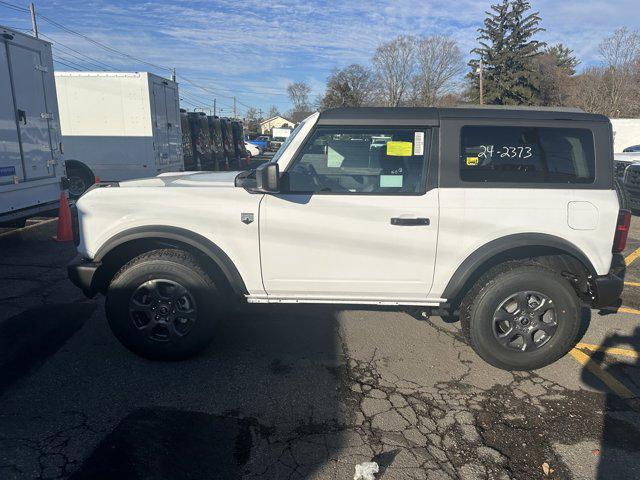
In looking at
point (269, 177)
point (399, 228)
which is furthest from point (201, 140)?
point (399, 228)

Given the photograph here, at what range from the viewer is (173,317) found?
344 centimetres

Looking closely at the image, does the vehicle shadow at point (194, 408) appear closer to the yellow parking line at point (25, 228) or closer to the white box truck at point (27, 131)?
the white box truck at point (27, 131)

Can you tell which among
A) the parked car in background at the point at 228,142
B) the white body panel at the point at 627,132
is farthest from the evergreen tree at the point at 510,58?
the parked car in background at the point at 228,142

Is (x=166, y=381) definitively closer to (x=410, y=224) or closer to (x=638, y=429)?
(x=410, y=224)

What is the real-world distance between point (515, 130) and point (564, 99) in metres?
48.8

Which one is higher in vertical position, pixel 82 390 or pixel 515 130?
pixel 515 130

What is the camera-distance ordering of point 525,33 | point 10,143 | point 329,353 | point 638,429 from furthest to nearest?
point 525,33 < point 10,143 < point 329,353 < point 638,429

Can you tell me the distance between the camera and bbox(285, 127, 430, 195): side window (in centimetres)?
330

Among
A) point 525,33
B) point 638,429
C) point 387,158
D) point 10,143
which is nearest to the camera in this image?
point 638,429

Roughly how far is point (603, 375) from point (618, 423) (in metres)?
0.66

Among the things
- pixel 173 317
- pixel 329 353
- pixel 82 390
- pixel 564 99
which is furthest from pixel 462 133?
pixel 564 99

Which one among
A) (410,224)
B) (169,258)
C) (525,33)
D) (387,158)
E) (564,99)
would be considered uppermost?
(525,33)

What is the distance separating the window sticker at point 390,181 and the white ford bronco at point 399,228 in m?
0.01

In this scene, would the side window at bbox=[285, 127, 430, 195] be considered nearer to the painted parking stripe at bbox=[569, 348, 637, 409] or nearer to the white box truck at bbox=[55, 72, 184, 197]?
the painted parking stripe at bbox=[569, 348, 637, 409]
